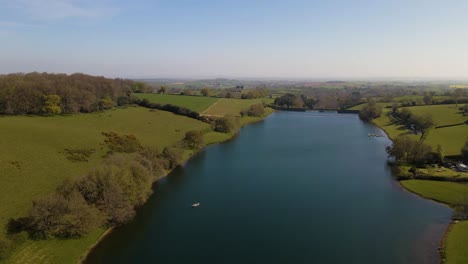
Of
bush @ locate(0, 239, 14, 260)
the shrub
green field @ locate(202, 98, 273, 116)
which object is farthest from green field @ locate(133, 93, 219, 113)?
bush @ locate(0, 239, 14, 260)

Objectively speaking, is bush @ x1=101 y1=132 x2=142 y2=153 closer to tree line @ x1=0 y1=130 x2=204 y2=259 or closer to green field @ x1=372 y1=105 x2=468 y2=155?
tree line @ x1=0 y1=130 x2=204 y2=259

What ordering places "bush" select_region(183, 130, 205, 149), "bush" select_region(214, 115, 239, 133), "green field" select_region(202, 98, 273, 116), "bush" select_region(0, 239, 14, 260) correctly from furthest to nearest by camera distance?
"green field" select_region(202, 98, 273, 116), "bush" select_region(214, 115, 239, 133), "bush" select_region(183, 130, 205, 149), "bush" select_region(0, 239, 14, 260)

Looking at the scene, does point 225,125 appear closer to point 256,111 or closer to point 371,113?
point 256,111

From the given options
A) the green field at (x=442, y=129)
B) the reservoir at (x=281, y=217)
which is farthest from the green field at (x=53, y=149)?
the green field at (x=442, y=129)

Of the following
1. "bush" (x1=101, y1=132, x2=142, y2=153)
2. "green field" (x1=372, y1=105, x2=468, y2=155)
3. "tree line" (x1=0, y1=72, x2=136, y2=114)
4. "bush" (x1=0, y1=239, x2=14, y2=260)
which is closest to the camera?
"bush" (x1=0, y1=239, x2=14, y2=260)

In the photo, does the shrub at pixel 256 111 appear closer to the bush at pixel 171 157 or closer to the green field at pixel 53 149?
the green field at pixel 53 149

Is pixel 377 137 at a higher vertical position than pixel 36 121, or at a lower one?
lower

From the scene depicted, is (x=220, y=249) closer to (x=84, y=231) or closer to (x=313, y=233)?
(x=313, y=233)

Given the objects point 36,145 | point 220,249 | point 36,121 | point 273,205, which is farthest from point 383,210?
point 36,121
